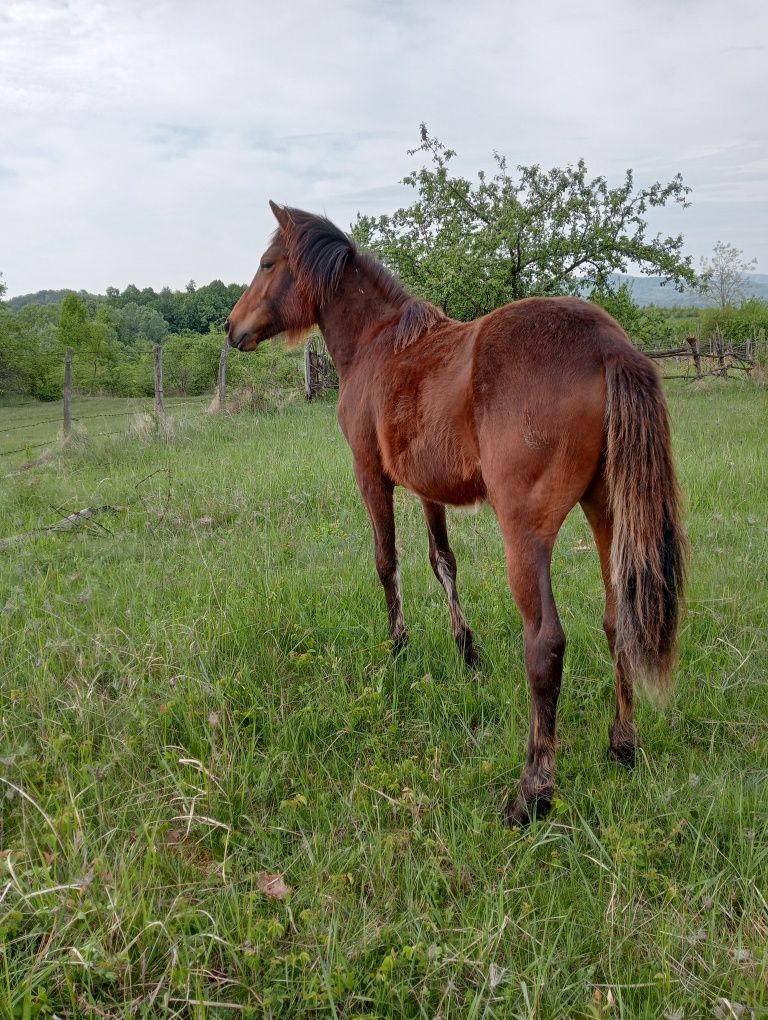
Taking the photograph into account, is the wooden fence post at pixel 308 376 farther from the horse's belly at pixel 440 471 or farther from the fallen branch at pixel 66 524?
the horse's belly at pixel 440 471

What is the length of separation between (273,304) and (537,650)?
9.13 ft

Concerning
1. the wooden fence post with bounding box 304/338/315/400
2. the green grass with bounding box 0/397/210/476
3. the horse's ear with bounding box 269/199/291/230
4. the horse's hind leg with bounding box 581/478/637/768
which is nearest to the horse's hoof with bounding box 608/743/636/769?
the horse's hind leg with bounding box 581/478/637/768

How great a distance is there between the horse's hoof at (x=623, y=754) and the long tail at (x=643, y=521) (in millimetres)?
312

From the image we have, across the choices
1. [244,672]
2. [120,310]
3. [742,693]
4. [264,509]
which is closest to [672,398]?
[264,509]

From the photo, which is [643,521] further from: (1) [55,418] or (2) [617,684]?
(1) [55,418]

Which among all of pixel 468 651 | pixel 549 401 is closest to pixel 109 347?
pixel 468 651

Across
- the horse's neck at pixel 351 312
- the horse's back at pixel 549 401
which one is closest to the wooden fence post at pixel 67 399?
the horse's neck at pixel 351 312

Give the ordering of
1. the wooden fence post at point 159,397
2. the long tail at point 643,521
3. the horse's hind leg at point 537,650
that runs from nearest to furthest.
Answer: the long tail at point 643,521 < the horse's hind leg at point 537,650 < the wooden fence post at point 159,397

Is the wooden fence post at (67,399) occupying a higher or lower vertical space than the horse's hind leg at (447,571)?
higher

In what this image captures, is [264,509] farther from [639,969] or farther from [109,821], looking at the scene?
[639,969]

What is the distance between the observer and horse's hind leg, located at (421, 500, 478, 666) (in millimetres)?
3445

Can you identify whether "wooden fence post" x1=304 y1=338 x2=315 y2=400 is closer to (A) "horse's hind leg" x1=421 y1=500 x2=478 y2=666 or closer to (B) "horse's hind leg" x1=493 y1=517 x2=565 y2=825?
(A) "horse's hind leg" x1=421 y1=500 x2=478 y2=666

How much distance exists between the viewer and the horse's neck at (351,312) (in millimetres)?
3703

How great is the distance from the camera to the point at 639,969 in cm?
168
